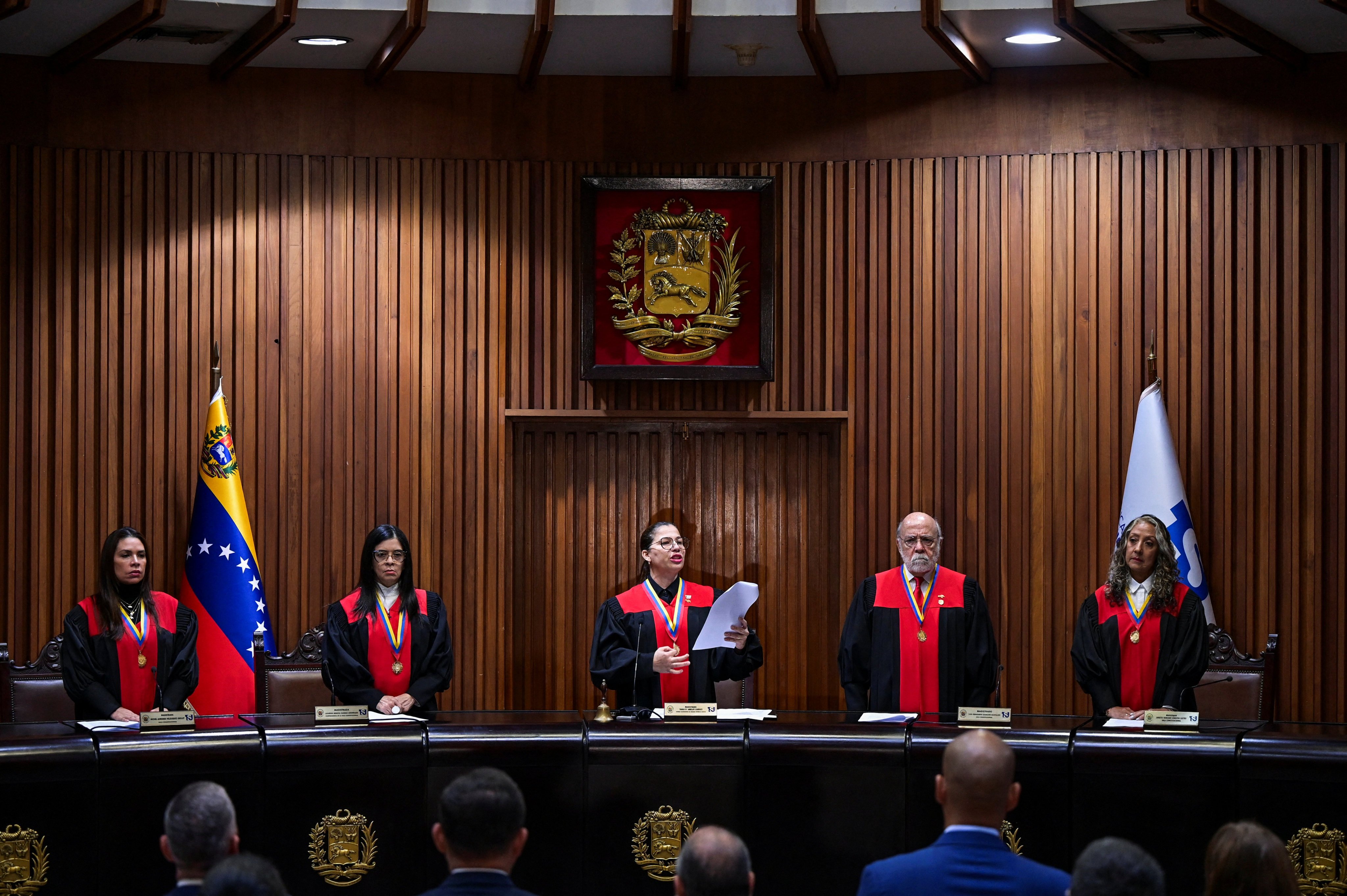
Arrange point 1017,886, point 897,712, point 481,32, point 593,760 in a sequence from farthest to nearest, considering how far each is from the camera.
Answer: point 481,32 < point 897,712 < point 593,760 < point 1017,886

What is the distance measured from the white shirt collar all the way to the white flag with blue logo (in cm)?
325

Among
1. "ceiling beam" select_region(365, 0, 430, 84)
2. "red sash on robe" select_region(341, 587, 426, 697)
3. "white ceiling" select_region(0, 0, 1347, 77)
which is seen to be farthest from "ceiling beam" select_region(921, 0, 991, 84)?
"red sash on robe" select_region(341, 587, 426, 697)

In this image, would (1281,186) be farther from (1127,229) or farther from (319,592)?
(319,592)

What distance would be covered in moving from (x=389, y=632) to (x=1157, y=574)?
9.76ft

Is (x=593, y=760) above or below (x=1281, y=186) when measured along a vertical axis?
below

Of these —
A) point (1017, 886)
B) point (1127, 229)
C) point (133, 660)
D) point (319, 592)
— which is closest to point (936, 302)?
point (1127, 229)

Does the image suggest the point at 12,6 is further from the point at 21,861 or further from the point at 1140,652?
the point at 1140,652

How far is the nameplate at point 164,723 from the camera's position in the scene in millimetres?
4668

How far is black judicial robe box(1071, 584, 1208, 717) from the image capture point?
5559mm

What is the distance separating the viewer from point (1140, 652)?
18.6ft

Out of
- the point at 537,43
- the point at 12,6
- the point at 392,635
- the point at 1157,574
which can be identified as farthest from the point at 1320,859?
the point at 12,6

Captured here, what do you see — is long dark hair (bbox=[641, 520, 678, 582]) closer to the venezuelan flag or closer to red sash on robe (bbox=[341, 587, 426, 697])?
red sash on robe (bbox=[341, 587, 426, 697])

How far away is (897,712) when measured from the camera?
213 inches

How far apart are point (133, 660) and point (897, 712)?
2.95m
